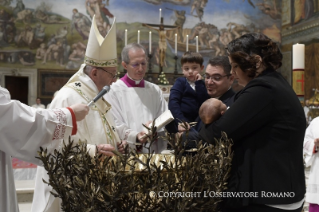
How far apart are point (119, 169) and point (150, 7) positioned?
48.3 feet

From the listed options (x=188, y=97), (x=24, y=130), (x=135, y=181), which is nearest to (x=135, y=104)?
(x=188, y=97)

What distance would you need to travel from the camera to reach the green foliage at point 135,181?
4.25 ft

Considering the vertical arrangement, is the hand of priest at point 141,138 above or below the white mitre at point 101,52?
below

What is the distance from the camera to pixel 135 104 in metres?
3.42

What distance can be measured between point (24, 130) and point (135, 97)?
1.61 m

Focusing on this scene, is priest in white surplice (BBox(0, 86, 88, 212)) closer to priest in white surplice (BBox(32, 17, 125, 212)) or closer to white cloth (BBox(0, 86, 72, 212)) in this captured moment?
white cloth (BBox(0, 86, 72, 212))

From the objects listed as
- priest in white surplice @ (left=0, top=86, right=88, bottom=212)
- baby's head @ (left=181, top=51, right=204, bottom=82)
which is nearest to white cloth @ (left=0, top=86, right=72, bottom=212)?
priest in white surplice @ (left=0, top=86, right=88, bottom=212)

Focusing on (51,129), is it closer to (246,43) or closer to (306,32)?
(246,43)

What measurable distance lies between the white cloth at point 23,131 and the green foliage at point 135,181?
0.57 m

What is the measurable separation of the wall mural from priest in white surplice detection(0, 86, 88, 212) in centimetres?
1075

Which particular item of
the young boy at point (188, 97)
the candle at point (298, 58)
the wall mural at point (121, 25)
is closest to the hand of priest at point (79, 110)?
the young boy at point (188, 97)

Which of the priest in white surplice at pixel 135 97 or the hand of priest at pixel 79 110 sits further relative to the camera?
the priest in white surplice at pixel 135 97

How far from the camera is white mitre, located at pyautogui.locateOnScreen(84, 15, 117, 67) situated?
106 inches

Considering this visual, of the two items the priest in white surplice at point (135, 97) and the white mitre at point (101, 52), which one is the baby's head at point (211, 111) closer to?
the white mitre at point (101, 52)
